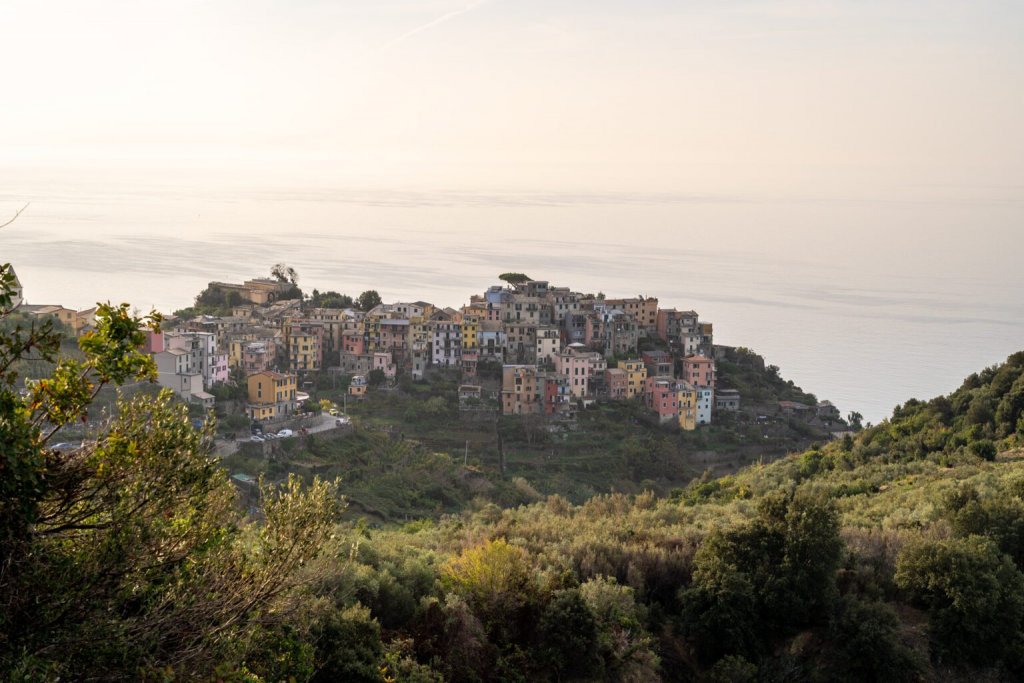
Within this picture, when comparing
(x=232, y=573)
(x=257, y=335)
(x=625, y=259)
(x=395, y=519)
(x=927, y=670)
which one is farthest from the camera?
(x=625, y=259)

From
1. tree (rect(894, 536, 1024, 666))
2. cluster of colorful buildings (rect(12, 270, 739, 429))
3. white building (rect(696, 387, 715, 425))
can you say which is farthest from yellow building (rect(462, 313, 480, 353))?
tree (rect(894, 536, 1024, 666))

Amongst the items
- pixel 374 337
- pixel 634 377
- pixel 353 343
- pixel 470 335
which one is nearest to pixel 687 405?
pixel 634 377

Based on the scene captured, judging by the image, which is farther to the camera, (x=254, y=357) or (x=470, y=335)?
(x=470, y=335)

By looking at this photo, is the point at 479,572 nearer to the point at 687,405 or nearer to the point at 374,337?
the point at 687,405

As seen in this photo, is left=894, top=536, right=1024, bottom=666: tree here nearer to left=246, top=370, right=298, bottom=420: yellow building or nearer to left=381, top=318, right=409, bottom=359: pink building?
left=246, top=370, right=298, bottom=420: yellow building

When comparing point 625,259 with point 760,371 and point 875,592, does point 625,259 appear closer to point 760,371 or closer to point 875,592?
point 760,371

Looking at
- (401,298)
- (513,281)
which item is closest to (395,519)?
(513,281)
